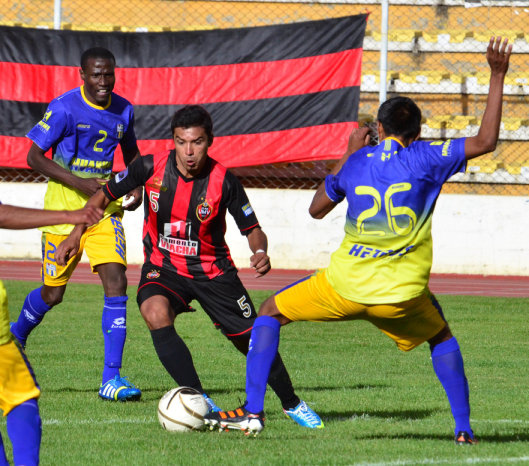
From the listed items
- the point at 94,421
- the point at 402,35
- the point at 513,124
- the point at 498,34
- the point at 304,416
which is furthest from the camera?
the point at 402,35

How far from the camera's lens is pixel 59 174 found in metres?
7.55

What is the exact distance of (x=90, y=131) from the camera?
773 cm

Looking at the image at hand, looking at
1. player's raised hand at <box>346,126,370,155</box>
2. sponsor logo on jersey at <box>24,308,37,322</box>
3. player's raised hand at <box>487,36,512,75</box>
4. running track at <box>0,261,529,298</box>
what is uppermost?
player's raised hand at <box>487,36,512,75</box>

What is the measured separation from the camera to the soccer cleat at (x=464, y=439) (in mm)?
5293

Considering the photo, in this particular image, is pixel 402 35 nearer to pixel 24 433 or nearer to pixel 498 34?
pixel 498 34

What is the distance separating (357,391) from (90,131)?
9.24 feet

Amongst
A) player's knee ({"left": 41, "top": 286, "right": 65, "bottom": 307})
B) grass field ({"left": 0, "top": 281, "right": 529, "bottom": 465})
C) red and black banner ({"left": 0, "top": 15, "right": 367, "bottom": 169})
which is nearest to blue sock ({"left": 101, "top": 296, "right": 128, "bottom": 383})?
grass field ({"left": 0, "top": 281, "right": 529, "bottom": 465})

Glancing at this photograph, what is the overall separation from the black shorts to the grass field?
68 centimetres

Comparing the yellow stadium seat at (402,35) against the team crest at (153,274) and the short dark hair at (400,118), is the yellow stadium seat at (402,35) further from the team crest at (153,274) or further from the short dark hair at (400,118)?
the short dark hair at (400,118)

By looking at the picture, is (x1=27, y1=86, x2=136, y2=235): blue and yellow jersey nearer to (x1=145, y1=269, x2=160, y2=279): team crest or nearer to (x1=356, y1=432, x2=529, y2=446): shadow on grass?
(x1=145, y1=269, x2=160, y2=279): team crest

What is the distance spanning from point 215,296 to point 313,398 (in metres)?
1.21

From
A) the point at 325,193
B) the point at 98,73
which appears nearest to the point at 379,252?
the point at 325,193

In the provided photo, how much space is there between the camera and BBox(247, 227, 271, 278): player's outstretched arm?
5.73 metres

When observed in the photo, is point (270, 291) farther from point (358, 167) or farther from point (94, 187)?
point (358, 167)
